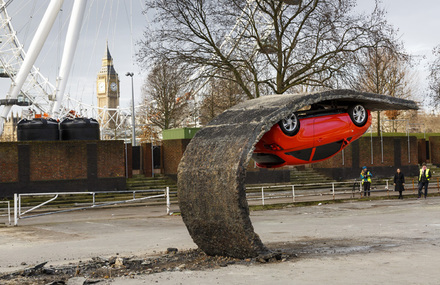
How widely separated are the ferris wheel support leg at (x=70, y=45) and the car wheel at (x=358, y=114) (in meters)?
32.6

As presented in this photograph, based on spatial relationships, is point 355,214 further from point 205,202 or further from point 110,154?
point 110,154

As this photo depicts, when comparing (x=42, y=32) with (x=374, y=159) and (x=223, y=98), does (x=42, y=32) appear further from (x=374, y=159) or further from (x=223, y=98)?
(x=374, y=159)

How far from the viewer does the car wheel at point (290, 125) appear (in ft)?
34.2

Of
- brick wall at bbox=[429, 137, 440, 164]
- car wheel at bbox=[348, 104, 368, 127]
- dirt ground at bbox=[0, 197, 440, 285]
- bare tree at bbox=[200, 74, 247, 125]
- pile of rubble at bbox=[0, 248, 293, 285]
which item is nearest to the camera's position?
dirt ground at bbox=[0, 197, 440, 285]

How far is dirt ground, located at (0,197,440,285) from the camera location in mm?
8633

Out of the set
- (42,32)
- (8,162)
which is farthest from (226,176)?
(42,32)

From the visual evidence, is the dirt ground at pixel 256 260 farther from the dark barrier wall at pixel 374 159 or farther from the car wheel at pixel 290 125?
the dark barrier wall at pixel 374 159

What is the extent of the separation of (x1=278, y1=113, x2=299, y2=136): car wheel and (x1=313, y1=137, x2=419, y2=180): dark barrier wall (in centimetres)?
3246

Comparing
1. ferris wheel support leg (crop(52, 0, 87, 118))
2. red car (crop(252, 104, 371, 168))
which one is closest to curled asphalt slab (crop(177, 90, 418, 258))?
red car (crop(252, 104, 371, 168))

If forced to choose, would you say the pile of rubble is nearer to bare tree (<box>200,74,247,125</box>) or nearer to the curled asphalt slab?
the curled asphalt slab

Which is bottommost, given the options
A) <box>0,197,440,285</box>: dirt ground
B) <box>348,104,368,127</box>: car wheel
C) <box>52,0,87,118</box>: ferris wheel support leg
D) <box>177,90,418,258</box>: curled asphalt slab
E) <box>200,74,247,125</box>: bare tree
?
<box>0,197,440,285</box>: dirt ground

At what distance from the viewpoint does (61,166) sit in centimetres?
3316

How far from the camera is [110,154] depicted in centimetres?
3453

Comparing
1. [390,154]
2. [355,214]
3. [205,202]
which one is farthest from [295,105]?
[390,154]
